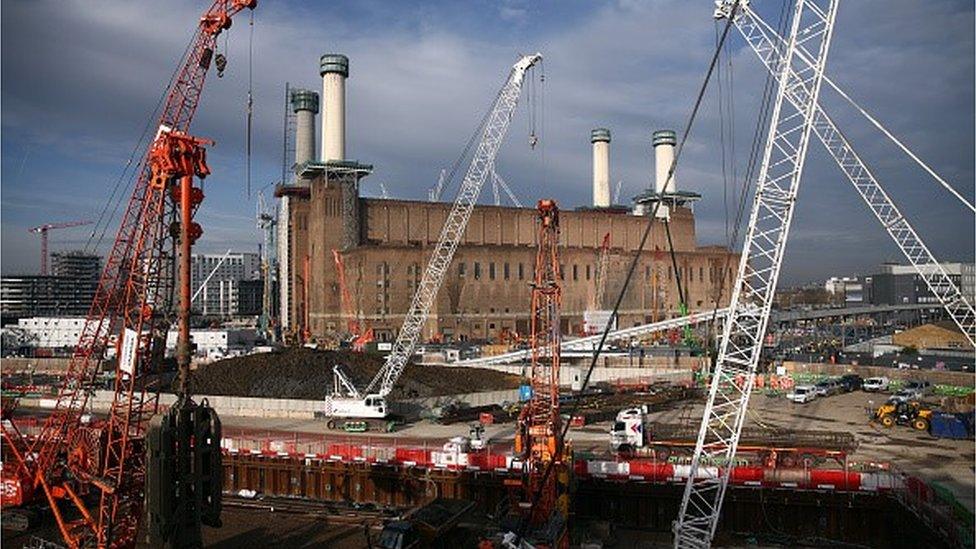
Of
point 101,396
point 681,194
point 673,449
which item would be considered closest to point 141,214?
point 673,449

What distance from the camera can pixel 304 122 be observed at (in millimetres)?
104688

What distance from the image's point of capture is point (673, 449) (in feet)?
88.5

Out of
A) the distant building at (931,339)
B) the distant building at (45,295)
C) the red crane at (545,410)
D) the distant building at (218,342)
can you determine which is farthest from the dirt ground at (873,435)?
the distant building at (45,295)

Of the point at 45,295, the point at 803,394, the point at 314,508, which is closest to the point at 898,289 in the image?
the point at 803,394

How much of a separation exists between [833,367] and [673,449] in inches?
1131

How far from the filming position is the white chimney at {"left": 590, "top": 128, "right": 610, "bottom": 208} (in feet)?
419

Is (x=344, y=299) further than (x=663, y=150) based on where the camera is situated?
No

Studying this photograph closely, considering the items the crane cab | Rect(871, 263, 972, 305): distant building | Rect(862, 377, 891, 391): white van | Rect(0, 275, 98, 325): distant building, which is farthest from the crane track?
Rect(871, 263, 972, 305): distant building

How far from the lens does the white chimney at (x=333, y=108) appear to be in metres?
92.8

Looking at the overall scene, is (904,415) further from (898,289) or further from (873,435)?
(898,289)

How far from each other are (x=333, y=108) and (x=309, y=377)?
190 feet

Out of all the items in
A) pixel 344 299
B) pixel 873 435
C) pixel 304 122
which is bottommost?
pixel 873 435

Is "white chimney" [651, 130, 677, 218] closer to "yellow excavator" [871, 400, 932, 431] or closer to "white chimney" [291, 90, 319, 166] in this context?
"white chimney" [291, 90, 319, 166]

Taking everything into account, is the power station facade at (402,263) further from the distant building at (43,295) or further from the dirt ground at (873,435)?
the distant building at (43,295)
